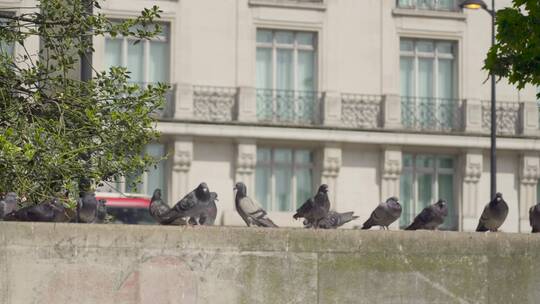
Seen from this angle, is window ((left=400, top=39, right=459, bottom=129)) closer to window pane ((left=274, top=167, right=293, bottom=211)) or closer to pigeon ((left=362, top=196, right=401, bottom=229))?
window pane ((left=274, top=167, right=293, bottom=211))

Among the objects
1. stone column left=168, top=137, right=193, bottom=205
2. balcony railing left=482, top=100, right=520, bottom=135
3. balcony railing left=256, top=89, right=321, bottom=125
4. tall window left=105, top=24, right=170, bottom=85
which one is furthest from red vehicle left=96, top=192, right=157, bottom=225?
balcony railing left=482, top=100, right=520, bottom=135

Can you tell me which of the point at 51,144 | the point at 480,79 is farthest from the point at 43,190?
the point at 480,79

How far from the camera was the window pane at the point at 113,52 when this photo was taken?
47.5 meters

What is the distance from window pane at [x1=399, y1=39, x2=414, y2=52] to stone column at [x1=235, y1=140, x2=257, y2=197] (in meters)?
5.67

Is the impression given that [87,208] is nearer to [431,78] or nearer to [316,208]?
[316,208]

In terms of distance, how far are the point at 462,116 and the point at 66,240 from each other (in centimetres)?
3379

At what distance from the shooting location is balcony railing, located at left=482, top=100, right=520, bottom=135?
5006 centimetres

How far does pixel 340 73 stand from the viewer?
49438 mm

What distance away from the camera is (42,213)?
18.5 meters

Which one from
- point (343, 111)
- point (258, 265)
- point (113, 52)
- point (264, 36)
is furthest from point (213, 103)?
point (258, 265)

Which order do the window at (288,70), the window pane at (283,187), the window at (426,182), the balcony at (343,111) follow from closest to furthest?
the balcony at (343,111) < the window at (288,70) < the window pane at (283,187) < the window at (426,182)

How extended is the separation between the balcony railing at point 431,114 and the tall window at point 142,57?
7035 mm

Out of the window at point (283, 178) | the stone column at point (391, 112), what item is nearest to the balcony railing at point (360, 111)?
the stone column at point (391, 112)

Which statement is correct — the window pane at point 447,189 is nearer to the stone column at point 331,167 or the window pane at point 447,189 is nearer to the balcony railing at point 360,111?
the balcony railing at point 360,111
